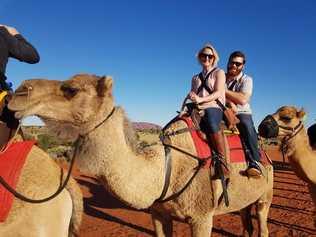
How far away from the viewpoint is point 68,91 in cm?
389

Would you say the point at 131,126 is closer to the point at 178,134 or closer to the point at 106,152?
the point at 106,152

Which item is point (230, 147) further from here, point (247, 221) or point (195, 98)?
point (247, 221)

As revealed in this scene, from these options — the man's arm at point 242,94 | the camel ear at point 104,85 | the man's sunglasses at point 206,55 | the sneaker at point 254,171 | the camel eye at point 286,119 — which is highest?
the man's sunglasses at point 206,55

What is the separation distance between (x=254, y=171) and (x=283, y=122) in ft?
6.03

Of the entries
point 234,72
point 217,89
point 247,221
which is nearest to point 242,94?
point 234,72

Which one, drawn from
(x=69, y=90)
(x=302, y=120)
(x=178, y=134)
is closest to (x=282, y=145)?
(x=302, y=120)

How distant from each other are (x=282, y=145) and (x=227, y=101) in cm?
179

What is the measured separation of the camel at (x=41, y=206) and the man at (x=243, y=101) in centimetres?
315

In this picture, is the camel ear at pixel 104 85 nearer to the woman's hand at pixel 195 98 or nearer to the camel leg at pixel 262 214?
the woman's hand at pixel 195 98

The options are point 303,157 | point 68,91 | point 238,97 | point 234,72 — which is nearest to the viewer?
point 68,91

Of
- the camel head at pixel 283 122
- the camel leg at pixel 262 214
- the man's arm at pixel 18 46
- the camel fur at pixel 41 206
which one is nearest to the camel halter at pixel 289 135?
the camel head at pixel 283 122

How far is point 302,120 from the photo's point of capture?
7.54m

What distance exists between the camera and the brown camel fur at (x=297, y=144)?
729 cm

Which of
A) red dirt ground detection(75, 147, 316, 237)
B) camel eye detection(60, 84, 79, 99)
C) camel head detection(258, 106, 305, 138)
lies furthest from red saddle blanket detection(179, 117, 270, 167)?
red dirt ground detection(75, 147, 316, 237)
